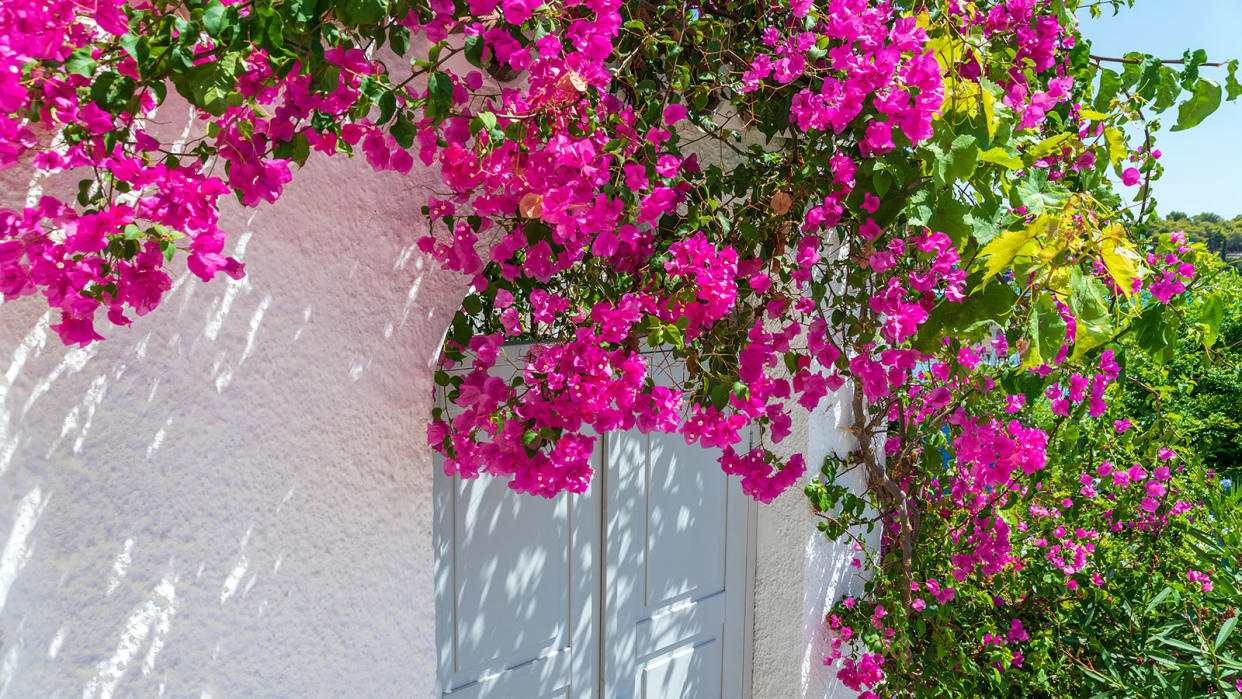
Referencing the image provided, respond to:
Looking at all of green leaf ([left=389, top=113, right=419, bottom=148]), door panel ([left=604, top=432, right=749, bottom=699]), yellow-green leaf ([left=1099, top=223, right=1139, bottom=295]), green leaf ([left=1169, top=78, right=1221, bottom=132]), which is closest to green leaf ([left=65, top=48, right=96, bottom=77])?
green leaf ([left=389, top=113, right=419, bottom=148])

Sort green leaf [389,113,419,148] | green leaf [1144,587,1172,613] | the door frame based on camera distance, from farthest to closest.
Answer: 1. green leaf [1144,587,1172,613]
2. the door frame
3. green leaf [389,113,419,148]

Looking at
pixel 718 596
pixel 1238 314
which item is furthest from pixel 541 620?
pixel 1238 314

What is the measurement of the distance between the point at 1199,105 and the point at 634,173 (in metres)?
1.83

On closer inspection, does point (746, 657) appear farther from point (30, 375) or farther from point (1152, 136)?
point (30, 375)

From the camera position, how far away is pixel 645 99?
78.4 inches

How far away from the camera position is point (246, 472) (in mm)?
1785

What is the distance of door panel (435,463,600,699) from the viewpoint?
2578 mm

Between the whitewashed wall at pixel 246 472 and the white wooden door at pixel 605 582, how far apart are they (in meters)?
0.47

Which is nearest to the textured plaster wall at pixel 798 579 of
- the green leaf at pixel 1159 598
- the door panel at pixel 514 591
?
the door panel at pixel 514 591

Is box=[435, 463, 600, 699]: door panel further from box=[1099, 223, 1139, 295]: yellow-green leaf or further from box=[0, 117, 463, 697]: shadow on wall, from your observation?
box=[1099, 223, 1139, 295]: yellow-green leaf

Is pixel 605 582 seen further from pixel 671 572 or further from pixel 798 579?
pixel 798 579

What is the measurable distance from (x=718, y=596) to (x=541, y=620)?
1.04 meters

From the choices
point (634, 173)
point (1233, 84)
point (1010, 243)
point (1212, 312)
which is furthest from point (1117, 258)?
point (1233, 84)

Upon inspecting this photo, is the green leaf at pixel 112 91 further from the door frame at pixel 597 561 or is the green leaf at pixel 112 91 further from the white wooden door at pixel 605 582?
the white wooden door at pixel 605 582
